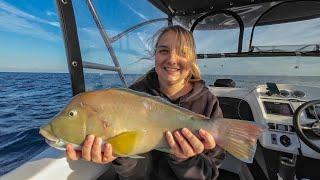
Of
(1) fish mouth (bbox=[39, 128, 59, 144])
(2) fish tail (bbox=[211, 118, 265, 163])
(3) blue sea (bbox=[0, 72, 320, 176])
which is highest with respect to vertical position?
(1) fish mouth (bbox=[39, 128, 59, 144])

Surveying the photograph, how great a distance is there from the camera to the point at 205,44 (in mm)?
4898

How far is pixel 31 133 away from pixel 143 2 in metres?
5.59

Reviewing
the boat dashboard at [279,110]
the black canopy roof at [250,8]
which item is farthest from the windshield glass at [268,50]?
the boat dashboard at [279,110]

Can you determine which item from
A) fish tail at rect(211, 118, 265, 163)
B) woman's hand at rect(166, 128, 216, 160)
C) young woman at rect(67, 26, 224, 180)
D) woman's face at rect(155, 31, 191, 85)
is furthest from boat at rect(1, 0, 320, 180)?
fish tail at rect(211, 118, 265, 163)

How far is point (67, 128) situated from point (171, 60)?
920 millimetres

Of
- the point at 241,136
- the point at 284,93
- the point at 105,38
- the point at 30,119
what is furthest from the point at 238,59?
the point at 30,119

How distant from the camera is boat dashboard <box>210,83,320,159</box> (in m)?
2.81

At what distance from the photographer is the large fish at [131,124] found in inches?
52.6

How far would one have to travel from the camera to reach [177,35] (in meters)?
2.09

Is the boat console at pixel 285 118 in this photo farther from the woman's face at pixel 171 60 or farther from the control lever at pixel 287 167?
the woman's face at pixel 171 60

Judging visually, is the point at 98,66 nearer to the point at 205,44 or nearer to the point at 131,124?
the point at 131,124

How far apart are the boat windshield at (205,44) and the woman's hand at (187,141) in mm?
1144

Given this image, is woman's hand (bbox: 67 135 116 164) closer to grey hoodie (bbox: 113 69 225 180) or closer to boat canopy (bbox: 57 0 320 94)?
grey hoodie (bbox: 113 69 225 180)

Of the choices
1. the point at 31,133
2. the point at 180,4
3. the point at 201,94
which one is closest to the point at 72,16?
the point at 201,94
